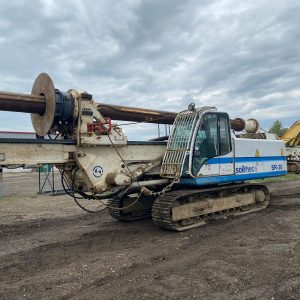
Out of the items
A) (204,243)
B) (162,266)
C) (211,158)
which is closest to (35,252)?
(162,266)

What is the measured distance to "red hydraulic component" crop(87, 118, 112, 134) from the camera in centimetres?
748

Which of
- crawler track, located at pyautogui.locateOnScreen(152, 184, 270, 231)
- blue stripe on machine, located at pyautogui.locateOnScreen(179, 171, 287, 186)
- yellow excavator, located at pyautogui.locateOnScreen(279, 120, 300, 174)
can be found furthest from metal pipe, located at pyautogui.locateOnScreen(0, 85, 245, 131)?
yellow excavator, located at pyautogui.locateOnScreen(279, 120, 300, 174)

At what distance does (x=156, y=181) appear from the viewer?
8.59m

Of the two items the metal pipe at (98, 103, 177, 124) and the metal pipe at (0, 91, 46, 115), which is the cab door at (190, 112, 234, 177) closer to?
the metal pipe at (98, 103, 177, 124)

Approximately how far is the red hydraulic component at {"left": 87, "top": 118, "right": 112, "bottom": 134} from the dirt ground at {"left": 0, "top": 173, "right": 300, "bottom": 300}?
227cm

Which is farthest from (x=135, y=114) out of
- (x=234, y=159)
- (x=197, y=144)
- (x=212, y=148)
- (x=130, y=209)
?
(x=234, y=159)

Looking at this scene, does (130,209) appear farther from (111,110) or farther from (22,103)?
(22,103)

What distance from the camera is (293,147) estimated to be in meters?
20.5

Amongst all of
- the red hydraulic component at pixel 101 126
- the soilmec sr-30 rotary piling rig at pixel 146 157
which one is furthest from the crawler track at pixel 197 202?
the red hydraulic component at pixel 101 126

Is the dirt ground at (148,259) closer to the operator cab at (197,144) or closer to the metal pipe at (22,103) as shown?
the operator cab at (197,144)

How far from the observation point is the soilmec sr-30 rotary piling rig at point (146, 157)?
7234mm

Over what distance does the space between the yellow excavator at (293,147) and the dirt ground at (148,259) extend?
11.0m

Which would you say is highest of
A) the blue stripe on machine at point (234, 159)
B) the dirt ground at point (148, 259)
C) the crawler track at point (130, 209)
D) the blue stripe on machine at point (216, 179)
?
the blue stripe on machine at point (234, 159)

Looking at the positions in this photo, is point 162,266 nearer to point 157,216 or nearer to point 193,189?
point 157,216
